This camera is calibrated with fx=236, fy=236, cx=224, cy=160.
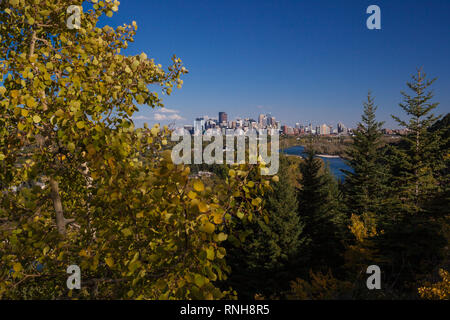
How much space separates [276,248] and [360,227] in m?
6.17

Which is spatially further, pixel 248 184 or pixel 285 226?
pixel 285 226

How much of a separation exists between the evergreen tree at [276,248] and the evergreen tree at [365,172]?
6895 mm

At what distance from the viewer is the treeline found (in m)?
12.9

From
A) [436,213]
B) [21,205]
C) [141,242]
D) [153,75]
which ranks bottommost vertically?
[436,213]

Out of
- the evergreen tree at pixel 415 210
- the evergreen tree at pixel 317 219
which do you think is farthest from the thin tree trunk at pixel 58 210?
the evergreen tree at pixel 317 219

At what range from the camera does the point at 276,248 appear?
18.3 m

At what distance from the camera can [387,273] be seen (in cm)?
1360

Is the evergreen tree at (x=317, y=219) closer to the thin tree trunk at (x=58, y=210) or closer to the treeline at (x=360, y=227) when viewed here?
the treeline at (x=360, y=227)

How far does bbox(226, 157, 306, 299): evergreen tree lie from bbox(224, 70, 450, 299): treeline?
76mm

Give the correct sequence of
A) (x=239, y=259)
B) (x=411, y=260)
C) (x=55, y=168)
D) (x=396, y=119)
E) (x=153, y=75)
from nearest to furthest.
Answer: (x=55, y=168) → (x=153, y=75) → (x=411, y=260) → (x=396, y=119) → (x=239, y=259)
